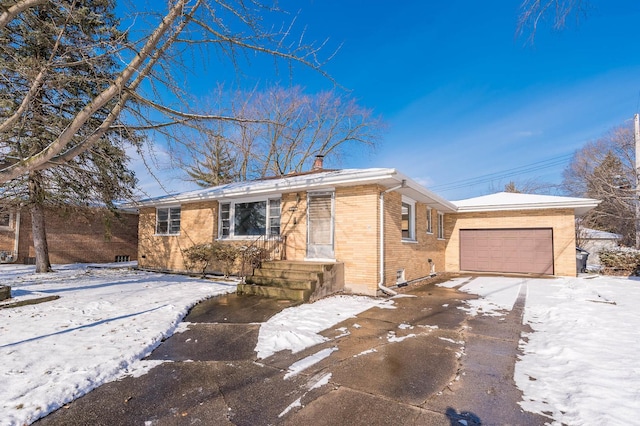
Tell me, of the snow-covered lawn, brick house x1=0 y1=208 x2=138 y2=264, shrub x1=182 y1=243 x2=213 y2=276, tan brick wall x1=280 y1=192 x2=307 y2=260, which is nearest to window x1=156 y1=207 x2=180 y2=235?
brick house x1=0 y1=208 x2=138 y2=264

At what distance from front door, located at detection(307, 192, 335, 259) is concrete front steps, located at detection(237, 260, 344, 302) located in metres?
0.65

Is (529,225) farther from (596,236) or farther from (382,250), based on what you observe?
(596,236)

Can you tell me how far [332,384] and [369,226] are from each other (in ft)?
17.6

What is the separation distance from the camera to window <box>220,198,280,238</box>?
10.2m

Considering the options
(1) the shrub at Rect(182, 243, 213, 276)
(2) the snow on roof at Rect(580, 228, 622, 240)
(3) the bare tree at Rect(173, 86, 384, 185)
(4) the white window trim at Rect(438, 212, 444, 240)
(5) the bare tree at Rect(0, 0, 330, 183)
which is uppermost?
(3) the bare tree at Rect(173, 86, 384, 185)

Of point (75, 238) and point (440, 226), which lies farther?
point (75, 238)

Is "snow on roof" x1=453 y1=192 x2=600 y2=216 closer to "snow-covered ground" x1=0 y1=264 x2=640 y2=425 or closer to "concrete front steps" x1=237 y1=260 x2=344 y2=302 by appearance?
"snow-covered ground" x1=0 y1=264 x2=640 y2=425

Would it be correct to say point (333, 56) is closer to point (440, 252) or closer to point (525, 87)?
point (525, 87)

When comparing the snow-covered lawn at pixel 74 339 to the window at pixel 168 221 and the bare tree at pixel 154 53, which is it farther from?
the window at pixel 168 221

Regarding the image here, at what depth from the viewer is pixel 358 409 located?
2758mm

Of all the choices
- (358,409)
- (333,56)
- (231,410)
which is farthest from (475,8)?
(231,410)

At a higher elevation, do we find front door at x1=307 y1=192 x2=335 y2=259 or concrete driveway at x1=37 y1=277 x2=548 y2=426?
front door at x1=307 y1=192 x2=335 y2=259

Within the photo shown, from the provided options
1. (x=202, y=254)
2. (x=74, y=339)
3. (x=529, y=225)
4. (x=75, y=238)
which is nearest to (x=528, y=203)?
(x=529, y=225)

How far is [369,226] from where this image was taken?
8258mm
